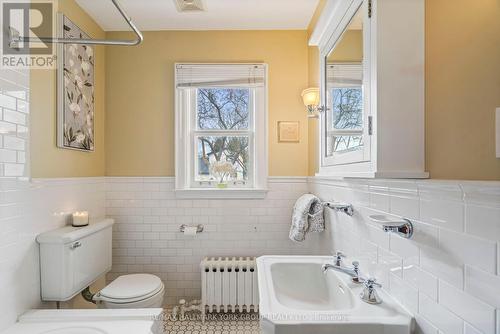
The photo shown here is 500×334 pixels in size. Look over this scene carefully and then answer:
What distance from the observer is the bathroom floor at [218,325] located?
1986mm

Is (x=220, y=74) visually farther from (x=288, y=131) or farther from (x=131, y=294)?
(x=131, y=294)

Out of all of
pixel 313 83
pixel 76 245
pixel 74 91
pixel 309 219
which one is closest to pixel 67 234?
pixel 76 245

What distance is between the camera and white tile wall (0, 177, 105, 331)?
1.36 metres

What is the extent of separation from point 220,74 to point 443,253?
2024 mm

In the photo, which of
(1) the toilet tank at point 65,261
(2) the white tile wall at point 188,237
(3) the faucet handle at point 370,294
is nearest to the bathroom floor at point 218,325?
(2) the white tile wall at point 188,237

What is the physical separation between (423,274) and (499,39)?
700 mm

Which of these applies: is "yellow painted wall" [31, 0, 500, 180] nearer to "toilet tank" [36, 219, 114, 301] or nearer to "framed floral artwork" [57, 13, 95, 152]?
"framed floral artwork" [57, 13, 95, 152]

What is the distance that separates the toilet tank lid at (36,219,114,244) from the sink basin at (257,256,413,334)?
1.22 m

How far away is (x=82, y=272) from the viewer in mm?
1768

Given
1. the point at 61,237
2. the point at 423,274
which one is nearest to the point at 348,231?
the point at 423,274

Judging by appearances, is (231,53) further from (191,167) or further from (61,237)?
(61,237)

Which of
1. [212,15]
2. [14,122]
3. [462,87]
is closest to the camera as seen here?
[462,87]
